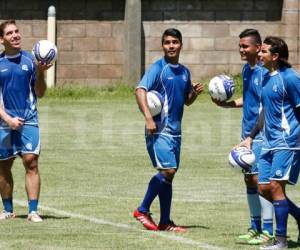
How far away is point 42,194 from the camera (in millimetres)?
15594

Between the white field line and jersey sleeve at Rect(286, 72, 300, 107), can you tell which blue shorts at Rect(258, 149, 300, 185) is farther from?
the white field line

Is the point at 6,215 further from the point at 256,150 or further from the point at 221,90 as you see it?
the point at 256,150

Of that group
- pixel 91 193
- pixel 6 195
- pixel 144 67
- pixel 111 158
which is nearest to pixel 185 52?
pixel 144 67

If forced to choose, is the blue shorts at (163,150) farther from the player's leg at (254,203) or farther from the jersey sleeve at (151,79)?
the player's leg at (254,203)

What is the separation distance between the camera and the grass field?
38.9ft

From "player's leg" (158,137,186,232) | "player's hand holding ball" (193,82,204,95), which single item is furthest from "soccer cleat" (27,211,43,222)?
"player's hand holding ball" (193,82,204,95)

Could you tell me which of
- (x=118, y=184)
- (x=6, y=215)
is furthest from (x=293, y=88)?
(x=118, y=184)

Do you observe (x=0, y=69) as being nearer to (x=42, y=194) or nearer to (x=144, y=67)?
(x=42, y=194)

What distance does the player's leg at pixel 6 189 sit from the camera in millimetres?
13320

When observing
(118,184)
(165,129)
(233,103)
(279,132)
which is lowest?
(118,184)

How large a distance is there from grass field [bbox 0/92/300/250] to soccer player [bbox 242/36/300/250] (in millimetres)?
494

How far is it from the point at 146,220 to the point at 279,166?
206 cm

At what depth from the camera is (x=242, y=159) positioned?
1162 cm

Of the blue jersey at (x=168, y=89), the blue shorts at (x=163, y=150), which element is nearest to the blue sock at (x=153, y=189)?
the blue shorts at (x=163, y=150)
